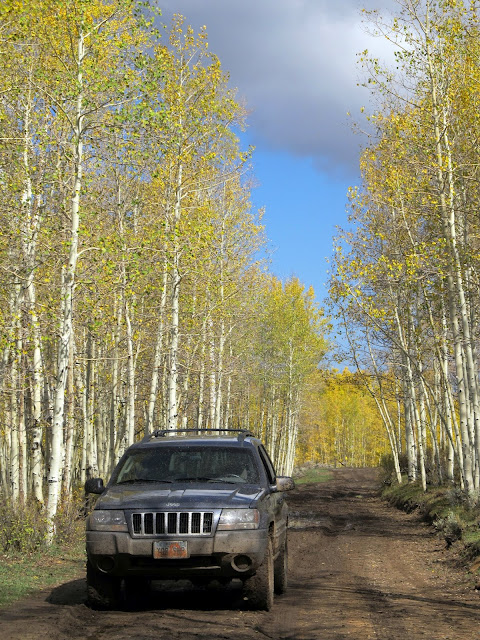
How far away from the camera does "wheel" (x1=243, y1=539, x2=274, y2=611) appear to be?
7.79 m

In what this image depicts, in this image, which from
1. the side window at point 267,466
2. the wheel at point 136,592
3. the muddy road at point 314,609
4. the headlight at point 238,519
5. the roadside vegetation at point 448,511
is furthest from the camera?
the roadside vegetation at point 448,511

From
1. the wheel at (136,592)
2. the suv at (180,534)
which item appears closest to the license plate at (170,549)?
the suv at (180,534)

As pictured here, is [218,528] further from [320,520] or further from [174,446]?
[320,520]

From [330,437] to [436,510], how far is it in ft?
266

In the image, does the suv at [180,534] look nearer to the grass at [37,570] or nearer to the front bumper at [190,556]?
the front bumper at [190,556]

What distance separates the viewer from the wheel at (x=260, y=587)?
7.79m

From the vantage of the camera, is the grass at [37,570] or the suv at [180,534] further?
the grass at [37,570]

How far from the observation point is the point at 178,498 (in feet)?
25.4

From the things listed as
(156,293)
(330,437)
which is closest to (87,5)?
(156,293)

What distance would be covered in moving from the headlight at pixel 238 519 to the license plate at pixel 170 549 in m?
0.42

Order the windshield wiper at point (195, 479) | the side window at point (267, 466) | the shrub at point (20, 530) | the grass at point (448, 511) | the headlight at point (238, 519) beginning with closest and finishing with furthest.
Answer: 1. the headlight at point (238, 519)
2. the windshield wiper at point (195, 479)
3. the side window at point (267, 466)
4. the shrub at point (20, 530)
5. the grass at point (448, 511)

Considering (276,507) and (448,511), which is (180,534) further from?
(448,511)

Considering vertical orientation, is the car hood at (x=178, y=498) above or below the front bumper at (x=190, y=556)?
above

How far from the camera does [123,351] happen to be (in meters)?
29.8
